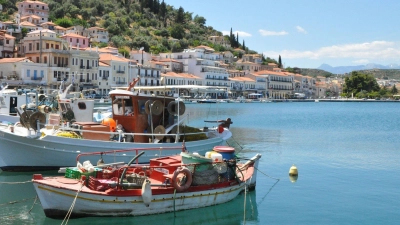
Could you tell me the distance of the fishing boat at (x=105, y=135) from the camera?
17.8 metres

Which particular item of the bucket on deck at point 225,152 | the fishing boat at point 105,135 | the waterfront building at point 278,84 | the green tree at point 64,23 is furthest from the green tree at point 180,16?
the bucket on deck at point 225,152

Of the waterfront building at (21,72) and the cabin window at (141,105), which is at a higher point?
the waterfront building at (21,72)

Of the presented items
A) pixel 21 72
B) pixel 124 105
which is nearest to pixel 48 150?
pixel 124 105

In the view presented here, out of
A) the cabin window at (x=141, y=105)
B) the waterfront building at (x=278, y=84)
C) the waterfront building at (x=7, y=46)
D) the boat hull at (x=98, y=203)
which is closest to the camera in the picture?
the boat hull at (x=98, y=203)

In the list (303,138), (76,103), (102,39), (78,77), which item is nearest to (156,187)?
(76,103)

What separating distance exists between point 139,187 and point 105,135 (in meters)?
6.37

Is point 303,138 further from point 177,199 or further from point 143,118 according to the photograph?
point 177,199

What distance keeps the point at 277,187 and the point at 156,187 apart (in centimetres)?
648

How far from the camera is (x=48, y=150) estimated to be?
17.8m

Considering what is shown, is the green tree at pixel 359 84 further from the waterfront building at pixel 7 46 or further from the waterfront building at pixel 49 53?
the waterfront building at pixel 7 46

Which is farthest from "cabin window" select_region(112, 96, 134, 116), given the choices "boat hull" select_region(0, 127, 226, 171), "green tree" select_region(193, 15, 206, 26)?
"green tree" select_region(193, 15, 206, 26)

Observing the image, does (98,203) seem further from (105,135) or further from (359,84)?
(359,84)

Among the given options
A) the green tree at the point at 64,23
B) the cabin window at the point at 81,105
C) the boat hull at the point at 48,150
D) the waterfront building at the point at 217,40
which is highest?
the waterfront building at the point at 217,40

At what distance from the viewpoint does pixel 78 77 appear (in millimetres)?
72000
